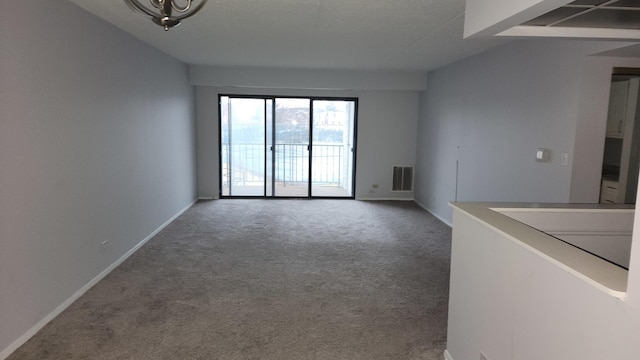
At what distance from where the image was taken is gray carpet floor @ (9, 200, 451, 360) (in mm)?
2770

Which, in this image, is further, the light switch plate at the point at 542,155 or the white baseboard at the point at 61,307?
the light switch plate at the point at 542,155

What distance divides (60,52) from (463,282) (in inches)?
126

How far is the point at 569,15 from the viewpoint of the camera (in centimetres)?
224

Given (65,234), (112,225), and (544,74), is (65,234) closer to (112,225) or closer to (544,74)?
(112,225)

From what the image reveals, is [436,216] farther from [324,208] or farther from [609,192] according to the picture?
[609,192]

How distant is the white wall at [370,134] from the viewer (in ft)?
25.1

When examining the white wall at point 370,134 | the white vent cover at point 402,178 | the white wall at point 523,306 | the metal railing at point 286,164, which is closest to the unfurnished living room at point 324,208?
the white wall at point 523,306

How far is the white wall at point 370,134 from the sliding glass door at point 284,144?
0.15m

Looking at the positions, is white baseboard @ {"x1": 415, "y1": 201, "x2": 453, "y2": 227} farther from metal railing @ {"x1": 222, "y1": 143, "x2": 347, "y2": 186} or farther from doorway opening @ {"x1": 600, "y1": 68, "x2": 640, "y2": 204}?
doorway opening @ {"x1": 600, "y1": 68, "x2": 640, "y2": 204}

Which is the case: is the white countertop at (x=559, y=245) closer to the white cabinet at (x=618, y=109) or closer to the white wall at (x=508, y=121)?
the white wall at (x=508, y=121)

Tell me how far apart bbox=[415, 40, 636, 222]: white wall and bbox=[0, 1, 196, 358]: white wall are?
3934 mm

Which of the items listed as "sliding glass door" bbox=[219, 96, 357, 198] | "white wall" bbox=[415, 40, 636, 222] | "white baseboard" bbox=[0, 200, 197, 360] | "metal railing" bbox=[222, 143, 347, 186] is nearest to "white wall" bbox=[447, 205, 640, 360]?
"white wall" bbox=[415, 40, 636, 222]

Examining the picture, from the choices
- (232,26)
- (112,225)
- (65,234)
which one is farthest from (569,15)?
(112,225)

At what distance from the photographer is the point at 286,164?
831 centimetres
